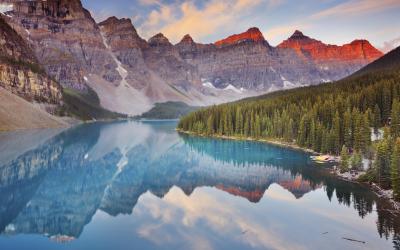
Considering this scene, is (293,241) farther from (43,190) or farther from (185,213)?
(43,190)

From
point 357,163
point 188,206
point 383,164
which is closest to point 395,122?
point 357,163

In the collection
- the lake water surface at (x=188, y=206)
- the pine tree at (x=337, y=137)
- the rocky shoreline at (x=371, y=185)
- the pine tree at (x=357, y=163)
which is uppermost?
the pine tree at (x=337, y=137)

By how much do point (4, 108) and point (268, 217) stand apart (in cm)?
14921

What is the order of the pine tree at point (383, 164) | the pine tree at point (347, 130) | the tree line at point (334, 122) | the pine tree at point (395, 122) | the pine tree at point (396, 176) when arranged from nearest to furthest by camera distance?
1. the pine tree at point (396, 176)
2. the pine tree at point (383, 164)
3. the tree line at point (334, 122)
4. the pine tree at point (395, 122)
5. the pine tree at point (347, 130)

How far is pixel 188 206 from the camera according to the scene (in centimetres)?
4803

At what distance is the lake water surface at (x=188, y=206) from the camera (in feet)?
117

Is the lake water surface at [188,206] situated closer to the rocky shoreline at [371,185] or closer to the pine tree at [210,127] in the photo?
the rocky shoreline at [371,185]

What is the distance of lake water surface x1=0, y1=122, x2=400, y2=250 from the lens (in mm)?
35562

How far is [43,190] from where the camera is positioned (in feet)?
187

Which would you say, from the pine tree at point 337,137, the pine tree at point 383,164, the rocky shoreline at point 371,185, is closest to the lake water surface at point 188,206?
the rocky shoreline at point 371,185

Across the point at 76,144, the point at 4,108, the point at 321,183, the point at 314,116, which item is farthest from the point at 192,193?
the point at 4,108

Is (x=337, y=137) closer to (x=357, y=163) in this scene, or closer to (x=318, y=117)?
(x=318, y=117)

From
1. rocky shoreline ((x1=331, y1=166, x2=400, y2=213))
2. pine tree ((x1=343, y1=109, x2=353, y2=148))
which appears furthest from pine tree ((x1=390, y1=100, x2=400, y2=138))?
rocky shoreline ((x1=331, y1=166, x2=400, y2=213))

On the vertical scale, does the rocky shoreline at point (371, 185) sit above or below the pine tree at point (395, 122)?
below
